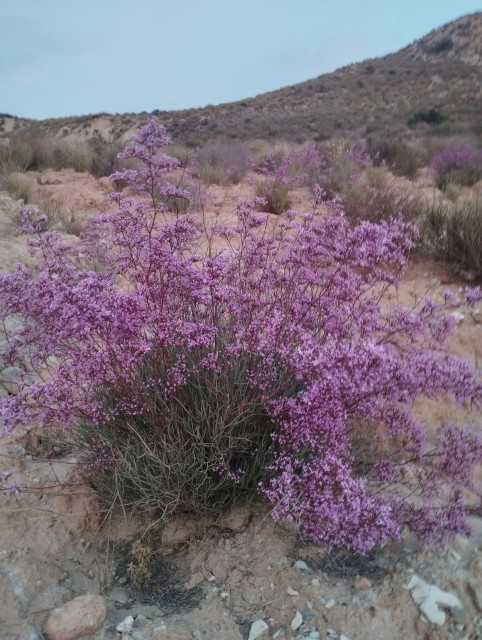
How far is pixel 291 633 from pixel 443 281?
16.6ft

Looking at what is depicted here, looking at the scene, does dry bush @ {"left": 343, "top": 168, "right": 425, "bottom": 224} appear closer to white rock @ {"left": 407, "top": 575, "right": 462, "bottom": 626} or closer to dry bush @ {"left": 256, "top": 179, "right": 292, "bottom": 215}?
dry bush @ {"left": 256, "top": 179, "right": 292, "bottom": 215}

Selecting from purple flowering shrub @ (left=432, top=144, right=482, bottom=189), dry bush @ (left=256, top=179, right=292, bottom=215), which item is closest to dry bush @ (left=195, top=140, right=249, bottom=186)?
dry bush @ (left=256, top=179, right=292, bottom=215)

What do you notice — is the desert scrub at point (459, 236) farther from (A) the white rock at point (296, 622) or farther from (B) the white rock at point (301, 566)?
(A) the white rock at point (296, 622)

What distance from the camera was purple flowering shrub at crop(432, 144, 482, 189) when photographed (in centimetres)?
1222

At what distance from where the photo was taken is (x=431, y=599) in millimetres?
2250

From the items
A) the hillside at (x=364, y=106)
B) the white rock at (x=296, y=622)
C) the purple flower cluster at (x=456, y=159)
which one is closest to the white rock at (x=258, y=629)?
the white rock at (x=296, y=622)

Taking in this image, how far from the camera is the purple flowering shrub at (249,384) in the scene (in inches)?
90.5

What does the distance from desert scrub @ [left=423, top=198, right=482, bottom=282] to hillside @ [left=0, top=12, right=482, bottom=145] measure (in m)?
15.5

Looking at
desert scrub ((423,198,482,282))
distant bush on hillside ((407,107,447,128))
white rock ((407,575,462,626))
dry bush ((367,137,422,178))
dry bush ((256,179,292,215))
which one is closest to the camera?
white rock ((407,575,462,626))

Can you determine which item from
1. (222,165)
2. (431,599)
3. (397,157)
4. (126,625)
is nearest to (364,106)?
(397,157)

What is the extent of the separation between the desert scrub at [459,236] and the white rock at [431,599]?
460 centimetres

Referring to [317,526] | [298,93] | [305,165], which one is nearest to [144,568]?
[317,526]

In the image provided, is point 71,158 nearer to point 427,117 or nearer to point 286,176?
point 286,176

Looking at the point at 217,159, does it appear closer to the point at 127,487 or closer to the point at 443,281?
the point at 443,281
